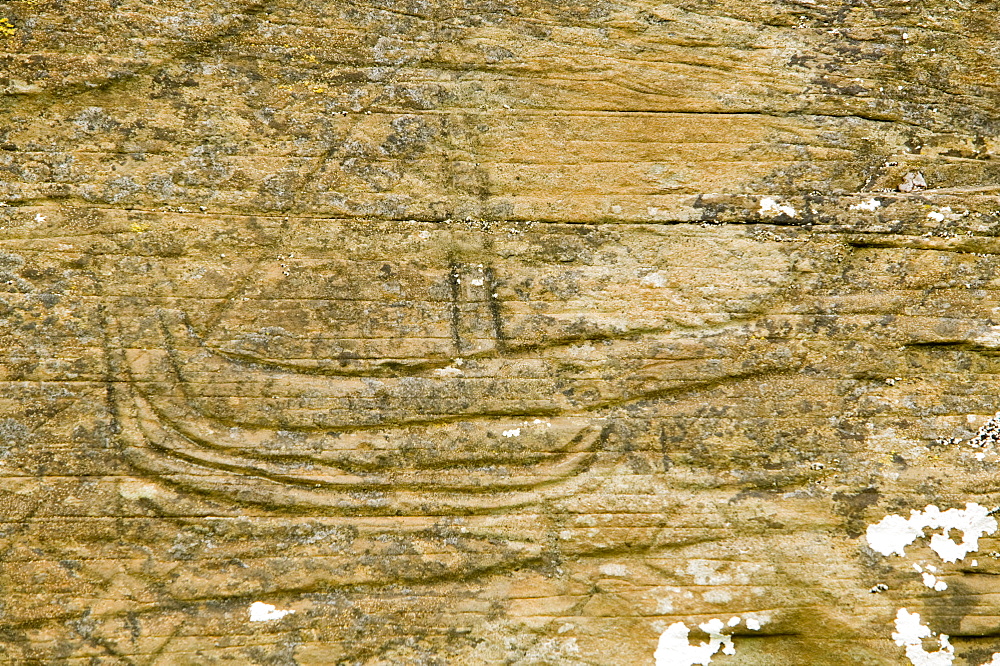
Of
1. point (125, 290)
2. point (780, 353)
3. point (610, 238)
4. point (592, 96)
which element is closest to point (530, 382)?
point (610, 238)

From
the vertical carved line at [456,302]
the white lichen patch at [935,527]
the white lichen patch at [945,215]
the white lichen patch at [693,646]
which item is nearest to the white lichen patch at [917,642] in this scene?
the white lichen patch at [935,527]

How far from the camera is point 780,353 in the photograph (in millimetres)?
2898

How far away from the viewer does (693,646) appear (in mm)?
2744

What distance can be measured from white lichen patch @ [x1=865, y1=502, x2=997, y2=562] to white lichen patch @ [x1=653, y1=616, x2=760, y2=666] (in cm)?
64

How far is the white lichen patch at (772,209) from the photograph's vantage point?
116 inches

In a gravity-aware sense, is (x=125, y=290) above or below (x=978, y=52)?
below

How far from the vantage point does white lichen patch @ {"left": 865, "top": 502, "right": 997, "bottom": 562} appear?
9.17ft

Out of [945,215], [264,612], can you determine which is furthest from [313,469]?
[945,215]

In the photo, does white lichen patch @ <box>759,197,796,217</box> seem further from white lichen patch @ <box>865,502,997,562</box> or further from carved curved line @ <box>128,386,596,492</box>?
white lichen patch @ <box>865,502,997,562</box>

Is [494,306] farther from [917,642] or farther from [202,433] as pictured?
[917,642]

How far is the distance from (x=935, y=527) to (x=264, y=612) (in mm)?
2823

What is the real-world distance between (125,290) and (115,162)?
54 cm

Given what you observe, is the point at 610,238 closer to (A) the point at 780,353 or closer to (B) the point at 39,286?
(A) the point at 780,353

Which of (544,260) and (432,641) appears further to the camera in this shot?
(544,260)
